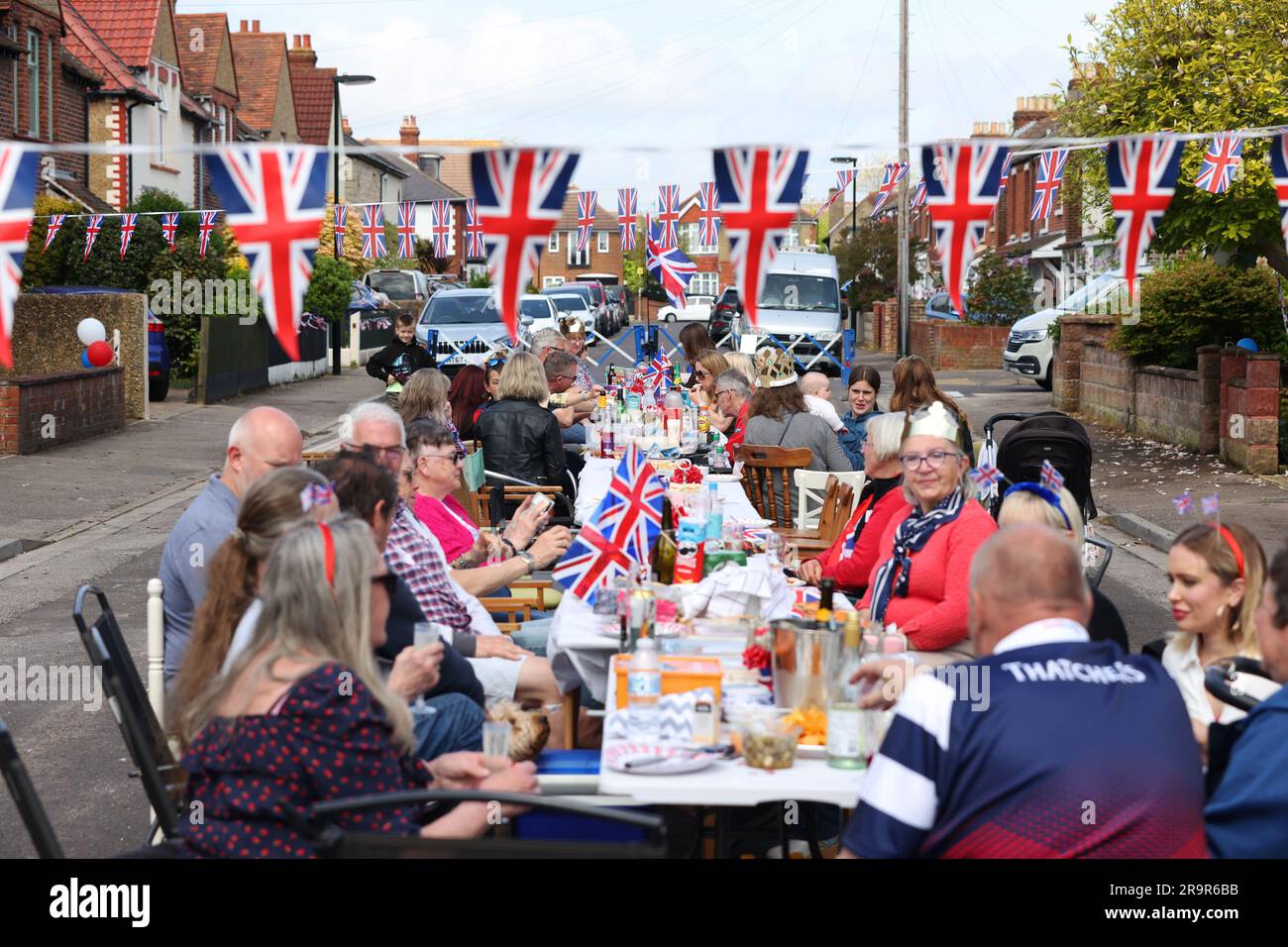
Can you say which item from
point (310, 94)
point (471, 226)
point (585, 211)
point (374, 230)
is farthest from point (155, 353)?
point (310, 94)

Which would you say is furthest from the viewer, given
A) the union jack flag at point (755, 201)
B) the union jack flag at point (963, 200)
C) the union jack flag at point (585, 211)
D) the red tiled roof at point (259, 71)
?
the red tiled roof at point (259, 71)

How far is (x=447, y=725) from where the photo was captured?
479 centimetres

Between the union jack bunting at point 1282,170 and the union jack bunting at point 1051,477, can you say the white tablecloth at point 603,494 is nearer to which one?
the union jack bunting at point 1051,477

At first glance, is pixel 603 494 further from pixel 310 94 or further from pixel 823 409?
pixel 310 94

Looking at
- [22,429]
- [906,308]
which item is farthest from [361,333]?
[22,429]

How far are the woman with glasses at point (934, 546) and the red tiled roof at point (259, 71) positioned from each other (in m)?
43.8

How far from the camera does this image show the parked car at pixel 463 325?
84.6 feet

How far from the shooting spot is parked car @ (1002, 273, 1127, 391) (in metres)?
28.0

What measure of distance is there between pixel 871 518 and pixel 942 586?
4.63 ft

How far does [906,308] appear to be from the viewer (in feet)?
110

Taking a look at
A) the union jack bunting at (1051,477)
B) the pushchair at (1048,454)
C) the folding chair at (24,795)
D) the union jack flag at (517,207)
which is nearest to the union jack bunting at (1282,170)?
the pushchair at (1048,454)

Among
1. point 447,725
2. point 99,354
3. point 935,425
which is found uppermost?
point 99,354
